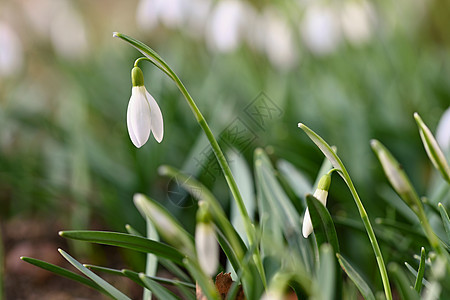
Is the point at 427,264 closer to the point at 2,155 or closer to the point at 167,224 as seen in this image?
the point at 167,224

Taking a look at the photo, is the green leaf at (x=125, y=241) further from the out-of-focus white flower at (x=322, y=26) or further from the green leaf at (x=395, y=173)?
the out-of-focus white flower at (x=322, y=26)

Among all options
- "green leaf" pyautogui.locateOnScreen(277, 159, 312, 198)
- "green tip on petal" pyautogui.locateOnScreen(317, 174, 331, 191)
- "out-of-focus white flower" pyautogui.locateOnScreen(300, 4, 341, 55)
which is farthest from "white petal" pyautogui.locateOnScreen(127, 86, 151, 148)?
"out-of-focus white flower" pyautogui.locateOnScreen(300, 4, 341, 55)

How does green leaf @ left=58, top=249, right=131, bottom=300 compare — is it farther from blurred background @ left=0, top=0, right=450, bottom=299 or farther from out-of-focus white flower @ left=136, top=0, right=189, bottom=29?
out-of-focus white flower @ left=136, top=0, right=189, bottom=29

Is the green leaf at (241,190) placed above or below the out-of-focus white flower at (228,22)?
below

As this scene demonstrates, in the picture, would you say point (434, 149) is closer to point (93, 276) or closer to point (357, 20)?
point (93, 276)

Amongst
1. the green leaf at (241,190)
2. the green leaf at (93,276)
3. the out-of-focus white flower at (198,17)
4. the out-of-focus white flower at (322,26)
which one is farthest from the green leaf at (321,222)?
the out-of-focus white flower at (198,17)

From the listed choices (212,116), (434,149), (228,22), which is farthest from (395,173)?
(228,22)
